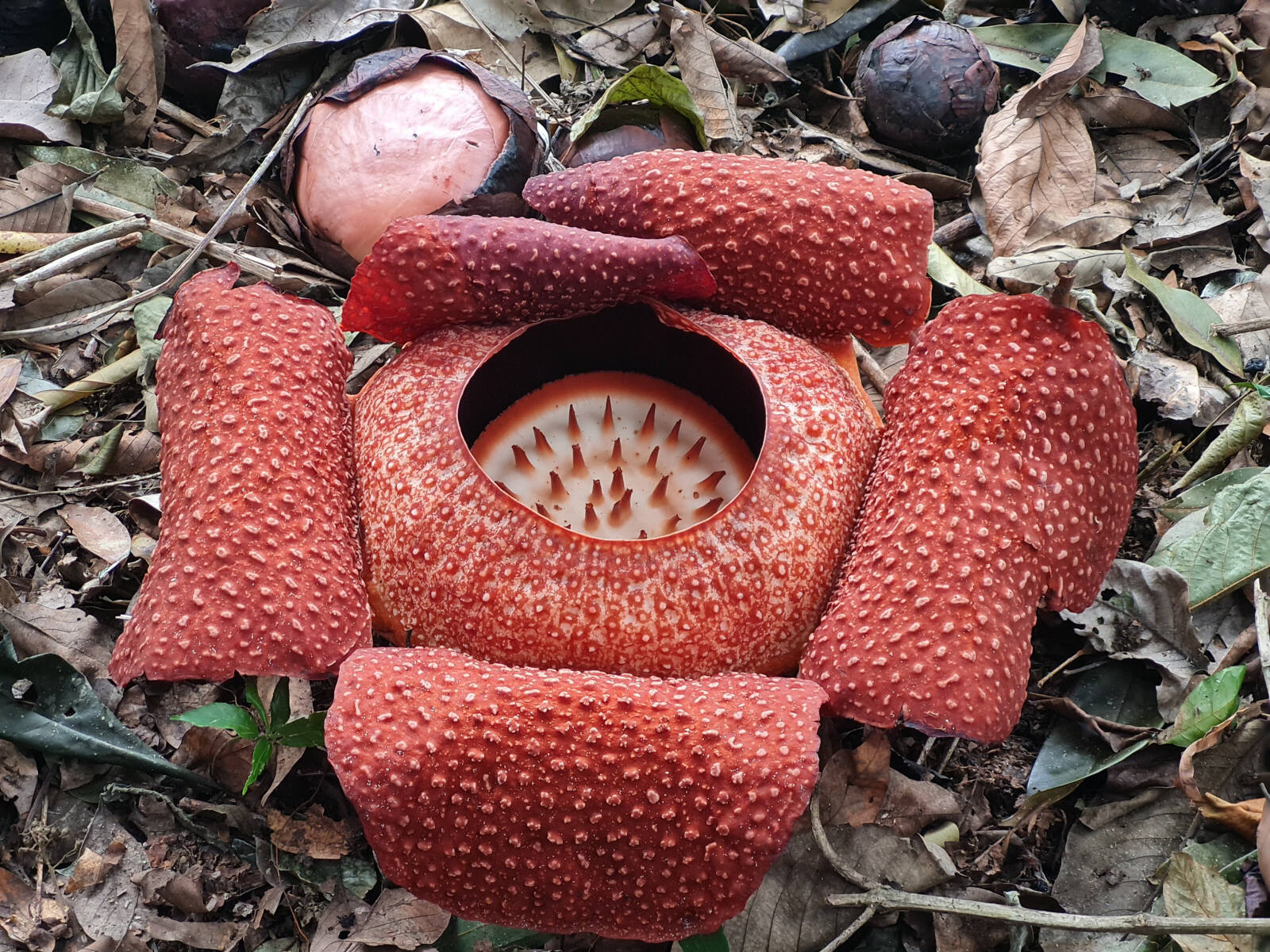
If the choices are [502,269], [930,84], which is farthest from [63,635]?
[930,84]

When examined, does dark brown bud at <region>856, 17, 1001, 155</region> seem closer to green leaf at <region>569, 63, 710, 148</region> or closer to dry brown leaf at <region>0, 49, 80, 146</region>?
green leaf at <region>569, 63, 710, 148</region>

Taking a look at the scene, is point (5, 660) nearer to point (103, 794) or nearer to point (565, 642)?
point (103, 794)

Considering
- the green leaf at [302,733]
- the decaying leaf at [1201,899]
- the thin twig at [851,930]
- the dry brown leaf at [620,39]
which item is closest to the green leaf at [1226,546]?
the decaying leaf at [1201,899]

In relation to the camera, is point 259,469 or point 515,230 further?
point 515,230

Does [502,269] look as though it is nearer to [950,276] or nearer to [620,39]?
[950,276]

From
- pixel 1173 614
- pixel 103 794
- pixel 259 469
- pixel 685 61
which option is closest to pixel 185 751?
pixel 103 794

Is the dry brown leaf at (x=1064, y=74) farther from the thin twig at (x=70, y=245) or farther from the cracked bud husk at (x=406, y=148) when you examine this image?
the thin twig at (x=70, y=245)
